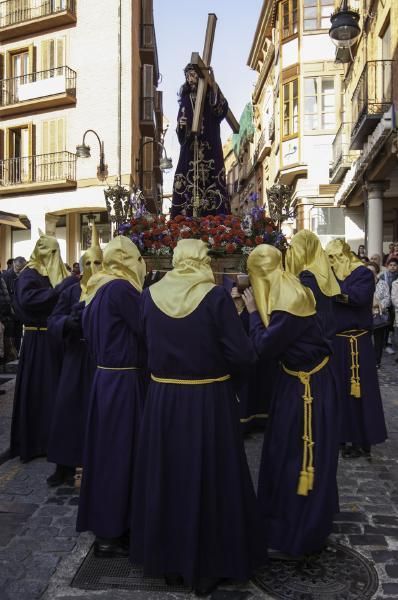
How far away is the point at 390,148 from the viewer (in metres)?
14.4

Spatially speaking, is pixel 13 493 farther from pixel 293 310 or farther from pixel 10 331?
pixel 10 331

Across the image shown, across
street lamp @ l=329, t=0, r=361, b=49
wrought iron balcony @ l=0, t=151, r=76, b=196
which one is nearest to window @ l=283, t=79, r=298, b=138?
wrought iron balcony @ l=0, t=151, r=76, b=196

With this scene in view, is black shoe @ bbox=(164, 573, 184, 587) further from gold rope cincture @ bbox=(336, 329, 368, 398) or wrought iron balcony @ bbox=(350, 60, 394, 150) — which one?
wrought iron balcony @ bbox=(350, 60, 394, 150)

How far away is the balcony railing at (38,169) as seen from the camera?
24000 mm

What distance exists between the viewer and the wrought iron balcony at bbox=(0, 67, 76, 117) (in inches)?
942

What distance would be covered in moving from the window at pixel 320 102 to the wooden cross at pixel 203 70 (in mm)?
16536

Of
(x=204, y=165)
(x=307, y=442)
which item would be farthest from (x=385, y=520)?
(x=204, y=165)

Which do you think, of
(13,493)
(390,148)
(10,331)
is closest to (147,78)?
(390,148)

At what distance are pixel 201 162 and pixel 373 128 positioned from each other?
909 centimetres

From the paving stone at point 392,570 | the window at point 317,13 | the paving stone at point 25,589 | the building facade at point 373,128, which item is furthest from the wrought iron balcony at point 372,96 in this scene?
the paving stone at point 25,589

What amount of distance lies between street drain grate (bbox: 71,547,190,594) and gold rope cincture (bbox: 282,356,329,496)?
0.93 meters

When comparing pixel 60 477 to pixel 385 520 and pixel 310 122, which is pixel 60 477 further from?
pixel 310 122

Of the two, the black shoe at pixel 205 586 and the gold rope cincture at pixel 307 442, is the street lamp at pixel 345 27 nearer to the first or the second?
the gold rope cincture at pixel 307 442

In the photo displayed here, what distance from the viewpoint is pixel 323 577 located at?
12.3 ft
